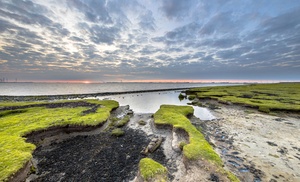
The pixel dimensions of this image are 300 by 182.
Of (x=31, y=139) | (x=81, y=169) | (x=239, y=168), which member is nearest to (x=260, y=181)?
(x=239, y=168)

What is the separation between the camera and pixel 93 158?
461 inches

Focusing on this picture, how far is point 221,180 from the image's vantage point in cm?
785

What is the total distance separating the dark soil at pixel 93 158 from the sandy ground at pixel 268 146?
23.9 ft

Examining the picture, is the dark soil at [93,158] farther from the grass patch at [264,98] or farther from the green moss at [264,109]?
the grass patch at [264,98]

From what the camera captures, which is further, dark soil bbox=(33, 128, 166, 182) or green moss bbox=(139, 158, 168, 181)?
dark soil bbox=(33, 128, 166, 182)

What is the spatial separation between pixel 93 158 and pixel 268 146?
16676mm

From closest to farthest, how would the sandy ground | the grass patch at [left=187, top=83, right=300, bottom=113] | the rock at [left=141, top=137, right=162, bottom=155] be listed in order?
the sandy ground
the rock at [left=141, top=137, right=162, bottom=155]
the grass patch at [left=187, top=83, right=300, bottom=113]

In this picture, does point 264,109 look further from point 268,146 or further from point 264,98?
point 268,146

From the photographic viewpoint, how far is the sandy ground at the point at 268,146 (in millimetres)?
9508

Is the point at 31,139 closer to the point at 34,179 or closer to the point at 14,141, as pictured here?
the point at 14,141

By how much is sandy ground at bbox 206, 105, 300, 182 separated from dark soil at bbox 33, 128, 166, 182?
7.28 metres

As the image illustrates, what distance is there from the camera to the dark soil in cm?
962

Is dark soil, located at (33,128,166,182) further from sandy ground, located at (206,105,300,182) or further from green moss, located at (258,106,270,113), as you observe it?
green moss, located at (258,106,270,113)

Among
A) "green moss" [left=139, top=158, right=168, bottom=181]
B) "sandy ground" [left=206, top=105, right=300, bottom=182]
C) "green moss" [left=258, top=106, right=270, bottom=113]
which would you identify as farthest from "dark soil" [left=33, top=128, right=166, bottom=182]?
"green moss" [left=258, top=106, right=270, bottom=113]
